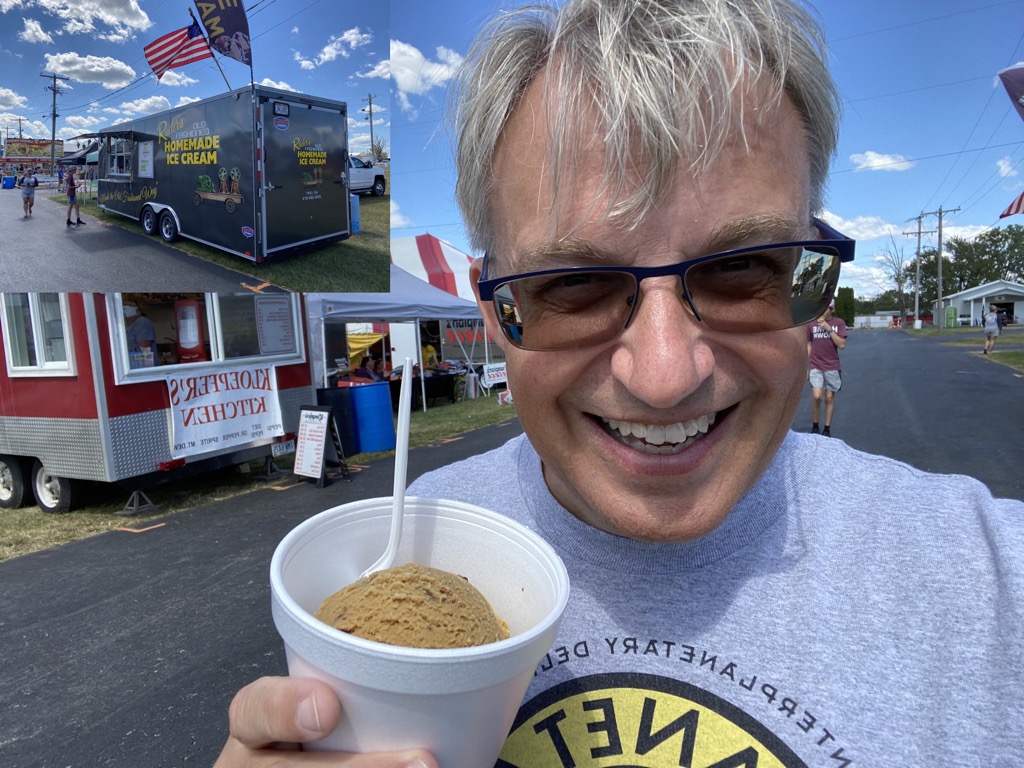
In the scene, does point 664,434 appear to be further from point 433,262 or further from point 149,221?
point 433,262

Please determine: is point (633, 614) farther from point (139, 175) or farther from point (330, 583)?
point (139, 175)

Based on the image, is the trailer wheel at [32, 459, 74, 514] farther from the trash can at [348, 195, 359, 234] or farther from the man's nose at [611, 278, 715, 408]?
the man's nose at [611, 278, 715, 408]

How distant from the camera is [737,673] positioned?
37.7 inches

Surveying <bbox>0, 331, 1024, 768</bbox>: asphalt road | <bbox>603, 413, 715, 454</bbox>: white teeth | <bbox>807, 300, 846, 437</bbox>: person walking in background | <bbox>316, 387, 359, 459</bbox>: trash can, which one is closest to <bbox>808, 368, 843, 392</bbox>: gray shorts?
<bbox>807, 300, 846, 437</bbox>: person walking in background

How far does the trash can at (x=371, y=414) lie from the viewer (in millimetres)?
10336

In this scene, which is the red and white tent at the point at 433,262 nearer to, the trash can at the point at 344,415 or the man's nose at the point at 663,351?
the trash can at the point at 344,415

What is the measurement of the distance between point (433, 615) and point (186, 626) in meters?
4.17

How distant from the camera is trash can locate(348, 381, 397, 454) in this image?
33.9 feet

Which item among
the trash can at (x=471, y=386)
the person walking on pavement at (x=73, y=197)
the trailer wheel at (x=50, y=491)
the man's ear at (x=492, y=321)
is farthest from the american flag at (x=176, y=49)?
the trash can at (x=471, y=386)

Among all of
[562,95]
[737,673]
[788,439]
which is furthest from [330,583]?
[788,439]

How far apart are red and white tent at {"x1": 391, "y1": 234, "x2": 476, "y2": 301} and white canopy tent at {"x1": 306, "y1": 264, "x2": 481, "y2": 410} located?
22.5 inches

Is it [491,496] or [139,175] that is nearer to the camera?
[491,496]

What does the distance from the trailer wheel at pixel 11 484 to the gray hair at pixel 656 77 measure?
27.8 ft

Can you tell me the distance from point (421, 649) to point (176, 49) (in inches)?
153
